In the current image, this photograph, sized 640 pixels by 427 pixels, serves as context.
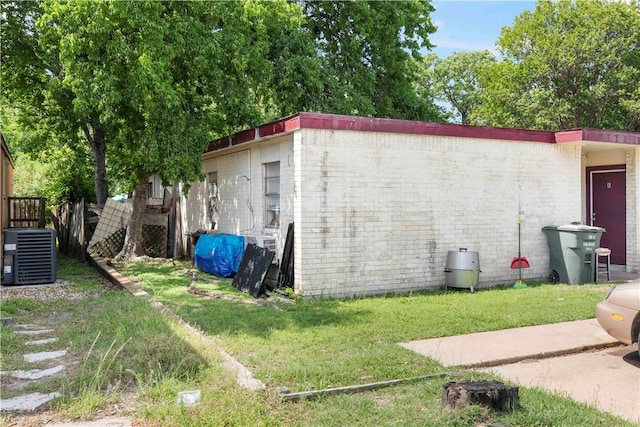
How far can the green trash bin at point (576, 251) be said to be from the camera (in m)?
10.7

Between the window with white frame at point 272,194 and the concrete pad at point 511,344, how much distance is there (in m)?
5.20

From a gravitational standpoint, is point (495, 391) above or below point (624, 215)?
below

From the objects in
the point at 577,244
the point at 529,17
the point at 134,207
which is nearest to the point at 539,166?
the point at 577,244

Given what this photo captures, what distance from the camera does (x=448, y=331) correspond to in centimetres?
678

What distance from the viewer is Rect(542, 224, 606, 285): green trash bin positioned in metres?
10.7

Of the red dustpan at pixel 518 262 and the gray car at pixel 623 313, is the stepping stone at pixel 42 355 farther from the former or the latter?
the red dustpan at pixel 518 262

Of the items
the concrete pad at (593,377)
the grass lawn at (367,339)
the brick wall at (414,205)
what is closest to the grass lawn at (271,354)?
the grass lawn at (367,339)

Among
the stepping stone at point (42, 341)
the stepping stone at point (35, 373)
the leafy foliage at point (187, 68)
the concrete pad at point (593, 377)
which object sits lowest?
the concrete pad at point (593, 377)

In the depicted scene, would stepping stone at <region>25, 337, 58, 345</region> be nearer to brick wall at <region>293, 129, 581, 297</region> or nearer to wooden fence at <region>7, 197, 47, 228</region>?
brick wall at <region>293, 129, 581, 297</region>

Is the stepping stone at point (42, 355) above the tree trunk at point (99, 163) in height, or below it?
below

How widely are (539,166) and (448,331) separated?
6051mm

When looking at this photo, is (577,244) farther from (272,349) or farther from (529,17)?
(529,17)

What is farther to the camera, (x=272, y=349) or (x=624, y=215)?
(x=624, y=215)

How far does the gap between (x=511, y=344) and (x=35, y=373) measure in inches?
202
